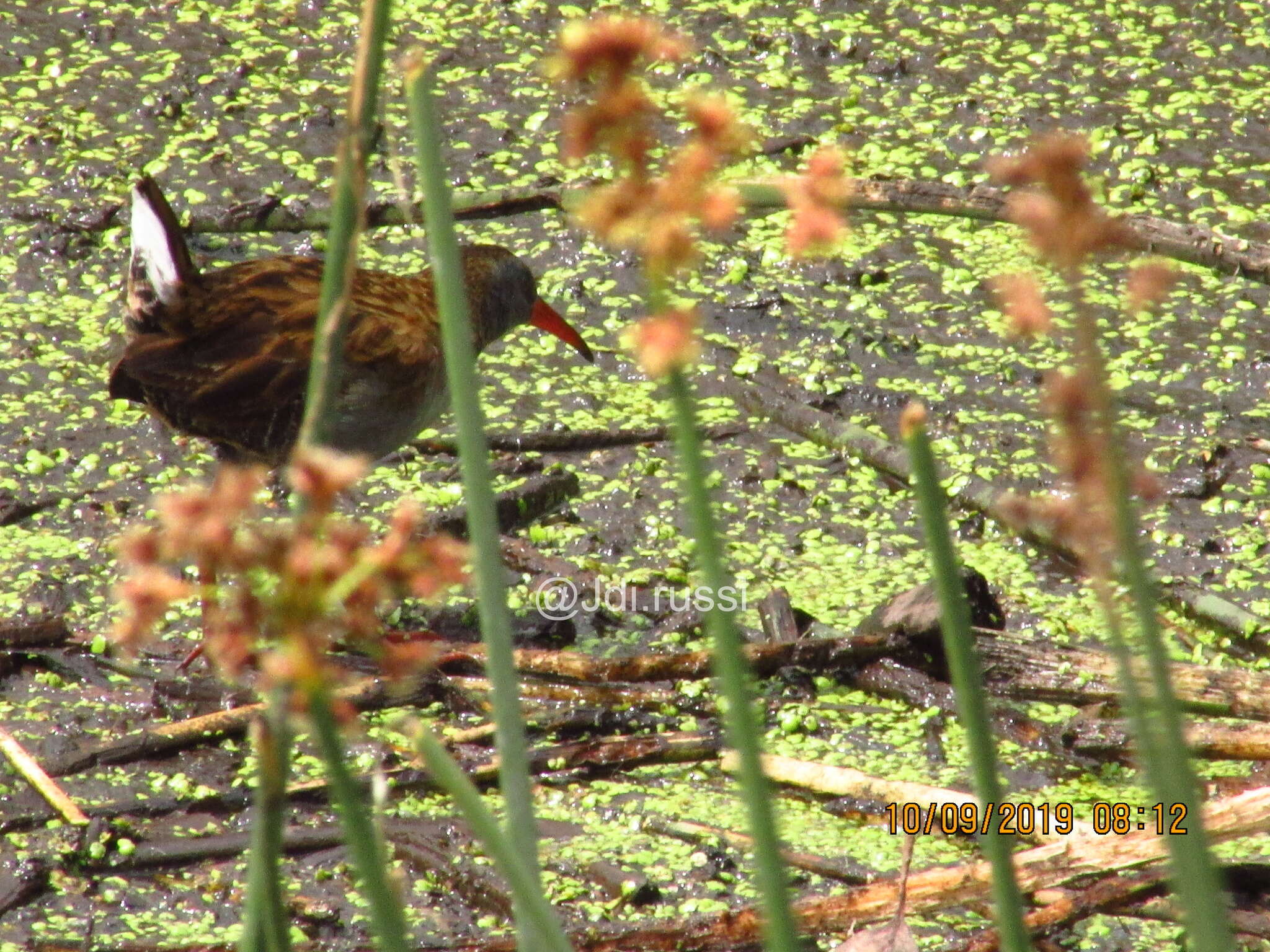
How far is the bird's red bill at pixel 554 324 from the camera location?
173 inches

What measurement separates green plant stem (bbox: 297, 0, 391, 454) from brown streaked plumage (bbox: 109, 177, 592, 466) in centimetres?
276

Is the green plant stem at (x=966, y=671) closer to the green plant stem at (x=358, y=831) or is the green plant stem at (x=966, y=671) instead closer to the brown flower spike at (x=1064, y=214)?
the brown flower spike at (x=1064, y=214)

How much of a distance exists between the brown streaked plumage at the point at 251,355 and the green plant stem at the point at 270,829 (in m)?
2.76

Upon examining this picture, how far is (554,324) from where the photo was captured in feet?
14.5

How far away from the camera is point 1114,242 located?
2.10 feet

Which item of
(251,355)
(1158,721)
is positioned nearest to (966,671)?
(1158,721)

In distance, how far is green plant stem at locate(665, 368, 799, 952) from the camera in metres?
0.70

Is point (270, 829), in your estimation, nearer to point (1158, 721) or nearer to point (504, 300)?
point (1158, 721)

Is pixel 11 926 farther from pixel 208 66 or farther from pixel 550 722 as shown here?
pixel 208 66

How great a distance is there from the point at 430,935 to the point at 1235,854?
4.73 ft

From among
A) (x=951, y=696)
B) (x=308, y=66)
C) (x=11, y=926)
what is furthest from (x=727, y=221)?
(x=308, y=66)
